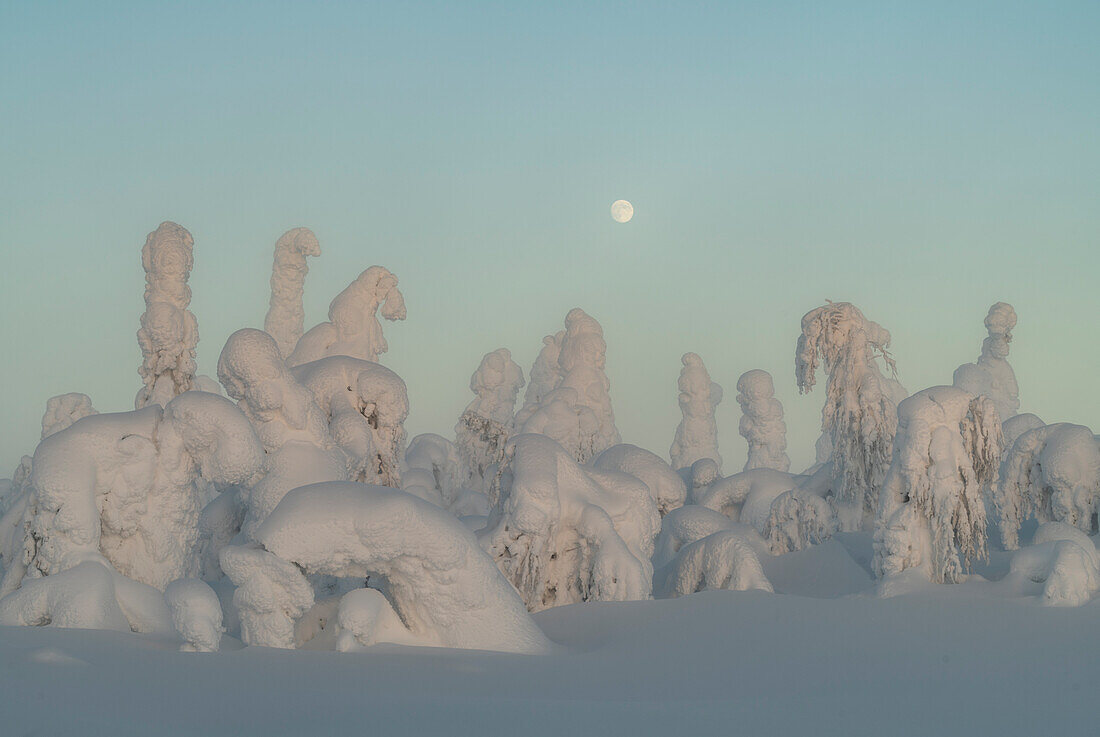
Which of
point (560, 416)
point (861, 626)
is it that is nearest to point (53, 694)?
point (861, 626)

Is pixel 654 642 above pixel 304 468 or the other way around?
the other way around

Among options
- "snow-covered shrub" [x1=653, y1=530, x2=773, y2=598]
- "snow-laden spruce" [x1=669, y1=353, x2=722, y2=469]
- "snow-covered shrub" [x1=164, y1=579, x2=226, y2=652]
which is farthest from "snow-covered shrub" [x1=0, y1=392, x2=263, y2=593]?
"snow-laden spruce" [x1=669, y1=353, x2=722, y2=469]

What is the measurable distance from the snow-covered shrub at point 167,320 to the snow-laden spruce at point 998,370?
2141 cm

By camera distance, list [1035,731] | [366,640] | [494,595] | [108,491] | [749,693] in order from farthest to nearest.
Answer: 1. [108,491]
2. [494,595]
3. [366,640]
4. [749,693]
5. [1035,731]

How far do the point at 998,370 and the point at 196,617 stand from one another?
27.2 meters

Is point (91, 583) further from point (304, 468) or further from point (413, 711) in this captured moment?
point (413, 711)

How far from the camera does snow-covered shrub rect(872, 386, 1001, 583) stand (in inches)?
459

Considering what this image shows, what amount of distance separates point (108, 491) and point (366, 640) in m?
3.97

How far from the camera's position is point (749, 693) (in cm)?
638

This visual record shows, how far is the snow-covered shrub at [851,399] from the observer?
1705 cm

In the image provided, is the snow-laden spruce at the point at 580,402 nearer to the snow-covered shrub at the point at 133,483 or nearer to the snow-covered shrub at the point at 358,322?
the snow-covered shrub at the point at 358,322

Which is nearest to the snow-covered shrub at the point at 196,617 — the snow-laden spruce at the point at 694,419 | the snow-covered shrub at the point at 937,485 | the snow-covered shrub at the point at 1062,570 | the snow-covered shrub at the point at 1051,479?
the snow-covered shrub at the point at 1062,570

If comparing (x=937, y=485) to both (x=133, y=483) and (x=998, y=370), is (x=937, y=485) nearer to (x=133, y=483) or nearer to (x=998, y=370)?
(x=133, y=483)

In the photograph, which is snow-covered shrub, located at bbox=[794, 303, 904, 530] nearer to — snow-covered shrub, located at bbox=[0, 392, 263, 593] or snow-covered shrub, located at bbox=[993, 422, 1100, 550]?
snow-covered shrub, located at bbox=[993, 422, 1100, 550]
